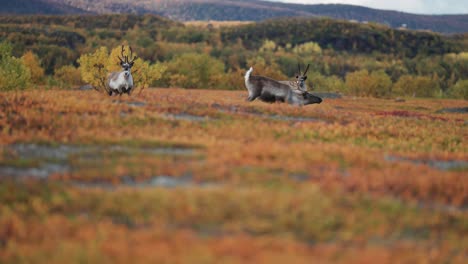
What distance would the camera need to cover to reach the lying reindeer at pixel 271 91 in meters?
33.5

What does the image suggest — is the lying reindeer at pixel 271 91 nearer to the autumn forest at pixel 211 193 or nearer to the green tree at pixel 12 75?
the autumn forest at pixel 211 193

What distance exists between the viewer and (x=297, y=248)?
29.7ft

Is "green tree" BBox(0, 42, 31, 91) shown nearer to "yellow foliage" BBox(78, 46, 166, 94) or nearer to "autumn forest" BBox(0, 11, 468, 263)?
"yellow foliage" BBox(78, 46, 166, 94)

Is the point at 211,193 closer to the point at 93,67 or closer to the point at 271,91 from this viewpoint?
the point at 271,91

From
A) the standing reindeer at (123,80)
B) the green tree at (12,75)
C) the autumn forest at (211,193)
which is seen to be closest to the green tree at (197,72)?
the green tree at (12,75)

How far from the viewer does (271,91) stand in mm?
34031

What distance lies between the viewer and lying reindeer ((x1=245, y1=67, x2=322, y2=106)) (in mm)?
33519

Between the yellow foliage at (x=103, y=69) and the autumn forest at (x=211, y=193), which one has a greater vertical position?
the yellow foliage at (x=103, y=69)

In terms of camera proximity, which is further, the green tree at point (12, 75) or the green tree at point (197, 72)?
the green tree at point (197, 72)

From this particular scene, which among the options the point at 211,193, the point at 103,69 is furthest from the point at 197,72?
the point at 211,193

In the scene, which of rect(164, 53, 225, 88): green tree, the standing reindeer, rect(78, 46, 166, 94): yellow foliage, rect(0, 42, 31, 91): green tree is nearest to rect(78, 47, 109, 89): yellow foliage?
rect(78, 46, 166, 94): yellow foliage

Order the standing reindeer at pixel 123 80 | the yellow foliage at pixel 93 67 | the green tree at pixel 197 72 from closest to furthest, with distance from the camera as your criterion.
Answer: the standing reindeer at pixel 123 80 → the yellow foliage at pixel 93 67 → the green tree at pixel 197 72

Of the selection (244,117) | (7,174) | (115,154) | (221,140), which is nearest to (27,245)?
(7,174)

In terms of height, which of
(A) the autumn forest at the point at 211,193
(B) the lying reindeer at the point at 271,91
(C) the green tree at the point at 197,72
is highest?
(B) the lying reindeer at the point at 271,91
